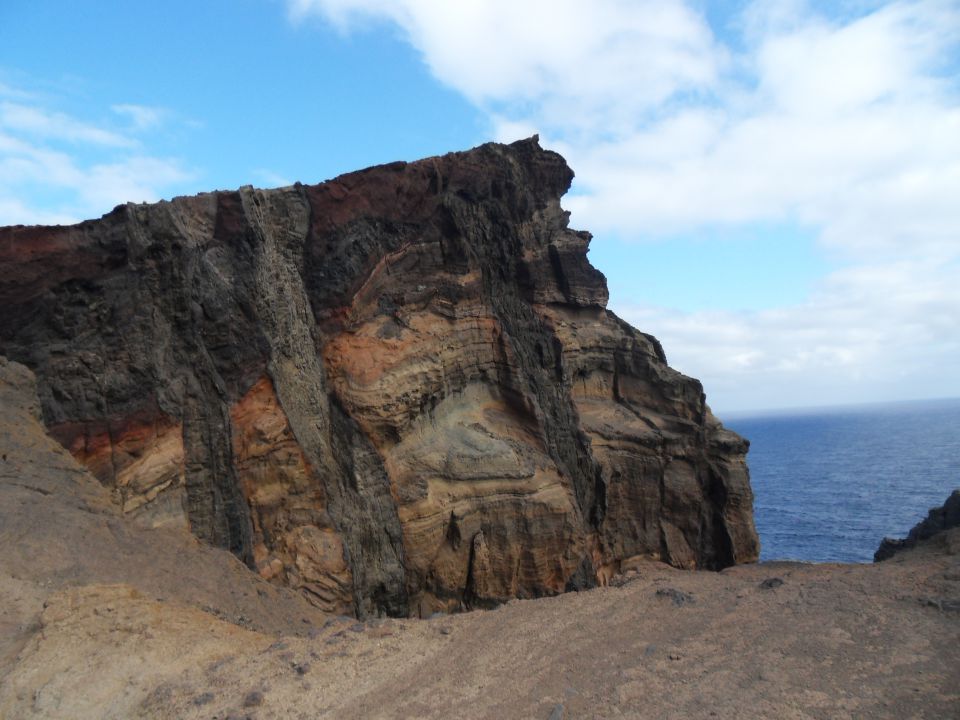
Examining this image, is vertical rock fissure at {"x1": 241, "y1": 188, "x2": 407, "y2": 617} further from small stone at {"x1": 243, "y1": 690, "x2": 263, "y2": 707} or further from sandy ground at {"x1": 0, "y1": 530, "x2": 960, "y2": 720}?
small stone at {"x1": 243, "y1": 690, "x2": 263, "y2": 707}

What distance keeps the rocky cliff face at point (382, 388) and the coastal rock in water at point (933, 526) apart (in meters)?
3.76

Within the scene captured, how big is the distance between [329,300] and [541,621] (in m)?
8.15

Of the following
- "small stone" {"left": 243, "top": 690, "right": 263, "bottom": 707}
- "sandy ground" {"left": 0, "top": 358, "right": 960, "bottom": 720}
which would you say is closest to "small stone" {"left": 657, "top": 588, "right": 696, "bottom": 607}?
"sandy ground" {"left": 0, "top": 358, "right": 960, "bottom": 720}

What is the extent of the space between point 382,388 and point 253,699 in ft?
26.2

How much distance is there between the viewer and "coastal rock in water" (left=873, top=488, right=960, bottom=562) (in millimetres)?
17359

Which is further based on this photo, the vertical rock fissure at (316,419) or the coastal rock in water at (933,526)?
the coastal rock in water at (933,526)

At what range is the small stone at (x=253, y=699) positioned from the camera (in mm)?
6738

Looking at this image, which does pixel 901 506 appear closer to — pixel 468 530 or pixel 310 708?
pixel 468 530

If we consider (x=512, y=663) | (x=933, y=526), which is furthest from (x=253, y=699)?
(x=933, y=526)

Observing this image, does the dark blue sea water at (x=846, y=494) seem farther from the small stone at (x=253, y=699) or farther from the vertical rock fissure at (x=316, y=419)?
the small stone at (x=253, y=699)

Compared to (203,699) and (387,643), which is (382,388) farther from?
(203,699)

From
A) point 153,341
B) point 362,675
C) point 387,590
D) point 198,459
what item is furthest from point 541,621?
point 153,341

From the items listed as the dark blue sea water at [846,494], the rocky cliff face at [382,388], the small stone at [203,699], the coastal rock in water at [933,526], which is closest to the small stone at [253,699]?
the small stone at [203,699]

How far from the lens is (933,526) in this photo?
1791 cm
